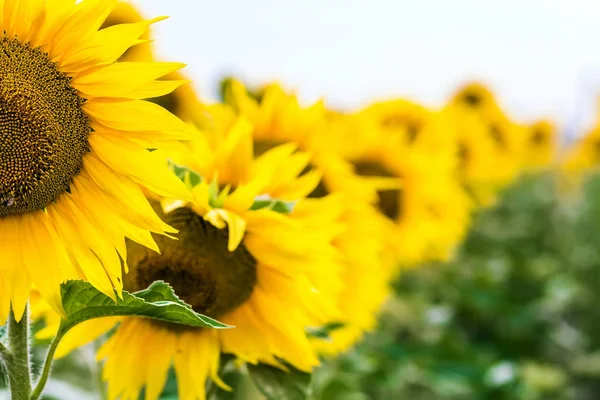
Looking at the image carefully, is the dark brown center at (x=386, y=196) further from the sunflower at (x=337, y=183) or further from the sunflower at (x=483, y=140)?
the sunflower at (x=483, y=140)

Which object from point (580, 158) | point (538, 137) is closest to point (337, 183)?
point (538, 137)

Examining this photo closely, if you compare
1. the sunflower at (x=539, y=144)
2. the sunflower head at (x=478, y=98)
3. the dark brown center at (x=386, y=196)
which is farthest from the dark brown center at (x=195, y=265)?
the sunflower at (x=539, y=144)

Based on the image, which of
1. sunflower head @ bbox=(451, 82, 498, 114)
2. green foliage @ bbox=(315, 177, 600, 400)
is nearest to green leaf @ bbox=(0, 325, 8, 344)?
green foliage @ bbox=(315, 177, 600, 400)

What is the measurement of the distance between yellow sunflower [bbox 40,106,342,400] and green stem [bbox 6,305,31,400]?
150mm

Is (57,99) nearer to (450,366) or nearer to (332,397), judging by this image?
(332,397)

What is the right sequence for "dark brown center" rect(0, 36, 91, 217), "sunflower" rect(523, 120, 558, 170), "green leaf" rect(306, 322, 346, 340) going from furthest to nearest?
"sunflower" rect(523, 120, 558, 170) < "green leaf" rect(306, 322, 346, 340) < "dark brown center" rect(0, 36, 91, 217)

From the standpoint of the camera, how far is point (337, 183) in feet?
6.56

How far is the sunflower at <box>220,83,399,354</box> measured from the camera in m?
1.84

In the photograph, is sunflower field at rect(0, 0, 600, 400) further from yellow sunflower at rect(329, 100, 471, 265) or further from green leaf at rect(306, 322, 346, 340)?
yellow sunflower at rect(329, 100, 471, 265)

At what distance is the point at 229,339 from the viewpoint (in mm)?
1113

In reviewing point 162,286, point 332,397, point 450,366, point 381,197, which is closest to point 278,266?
point 162,286

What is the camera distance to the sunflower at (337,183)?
6.05 ft

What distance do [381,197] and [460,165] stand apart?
1.59 m

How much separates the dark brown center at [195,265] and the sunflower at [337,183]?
0.67 m
